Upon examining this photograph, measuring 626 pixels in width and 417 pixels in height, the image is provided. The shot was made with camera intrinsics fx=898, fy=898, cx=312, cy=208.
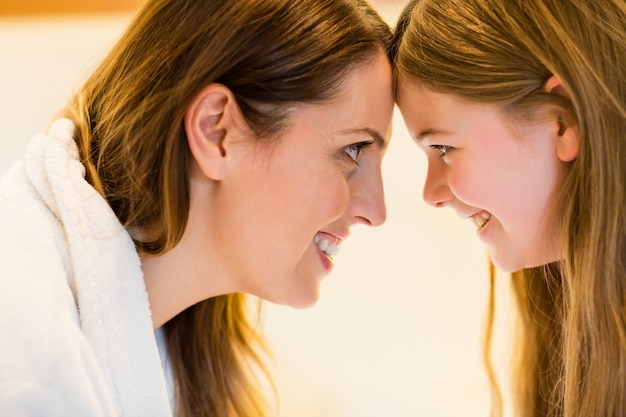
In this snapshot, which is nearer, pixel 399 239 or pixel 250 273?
pixel 250 273

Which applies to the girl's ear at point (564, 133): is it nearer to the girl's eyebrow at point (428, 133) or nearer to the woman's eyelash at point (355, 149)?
the girl's eyebrow at point (428, 133)

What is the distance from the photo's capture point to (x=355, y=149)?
47.1 inches

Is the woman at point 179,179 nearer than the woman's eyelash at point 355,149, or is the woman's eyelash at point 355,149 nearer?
the woman at point 179,179

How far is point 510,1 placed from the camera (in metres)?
1.04

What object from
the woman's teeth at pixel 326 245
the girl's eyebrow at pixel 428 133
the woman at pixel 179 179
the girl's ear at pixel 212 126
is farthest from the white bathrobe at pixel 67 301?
the girl's eyebrow at pixel 428 133

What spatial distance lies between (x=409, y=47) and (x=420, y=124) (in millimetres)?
99

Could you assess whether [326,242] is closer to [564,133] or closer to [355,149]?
[355,149]

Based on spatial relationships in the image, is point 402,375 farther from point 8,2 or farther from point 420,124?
point 8,2

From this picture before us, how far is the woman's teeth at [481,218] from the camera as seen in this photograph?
4.03ft

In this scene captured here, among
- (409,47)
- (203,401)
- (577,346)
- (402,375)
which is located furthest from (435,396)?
(409,47)

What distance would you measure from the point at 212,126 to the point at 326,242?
0.89ft

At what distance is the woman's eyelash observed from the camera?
46.3 inches

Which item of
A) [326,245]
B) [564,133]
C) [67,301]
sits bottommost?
[67,301]

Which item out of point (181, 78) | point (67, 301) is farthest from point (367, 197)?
point (67, 301)
